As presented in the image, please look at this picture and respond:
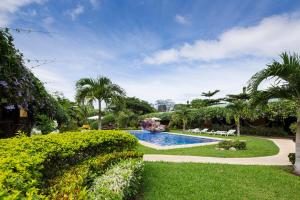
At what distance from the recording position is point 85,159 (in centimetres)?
558

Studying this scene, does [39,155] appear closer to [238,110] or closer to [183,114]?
[238,110]

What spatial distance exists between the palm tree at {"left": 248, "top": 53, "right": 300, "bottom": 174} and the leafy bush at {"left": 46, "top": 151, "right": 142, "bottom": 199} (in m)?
4.26

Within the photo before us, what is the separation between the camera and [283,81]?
7.47 m

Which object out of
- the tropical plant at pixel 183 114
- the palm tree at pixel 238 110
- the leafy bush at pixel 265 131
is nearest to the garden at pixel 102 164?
the palm tree at pixel 238 110

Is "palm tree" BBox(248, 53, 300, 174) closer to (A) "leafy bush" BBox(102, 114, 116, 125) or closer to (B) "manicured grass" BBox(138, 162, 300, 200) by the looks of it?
(B) "manicured grass" BBox(138, 162, 300, 200)

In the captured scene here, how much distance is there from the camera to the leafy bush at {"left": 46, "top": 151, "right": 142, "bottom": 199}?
300 cm

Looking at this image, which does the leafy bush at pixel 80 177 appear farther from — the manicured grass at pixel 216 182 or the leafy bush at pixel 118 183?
the manicured grass at pixel 216 182

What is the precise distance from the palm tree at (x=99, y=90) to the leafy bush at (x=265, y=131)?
49.8 ft

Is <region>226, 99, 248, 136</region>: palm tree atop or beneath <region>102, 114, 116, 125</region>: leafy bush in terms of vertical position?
atop

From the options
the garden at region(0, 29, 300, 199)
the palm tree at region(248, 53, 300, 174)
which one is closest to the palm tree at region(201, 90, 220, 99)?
the garden at region(0, 29, 300, 199)

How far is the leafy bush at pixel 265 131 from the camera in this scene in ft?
71.7

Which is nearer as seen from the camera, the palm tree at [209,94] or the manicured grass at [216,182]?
the manicured grass at [216,182]

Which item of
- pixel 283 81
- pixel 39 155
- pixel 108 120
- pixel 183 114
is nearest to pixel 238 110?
pixel 183 114

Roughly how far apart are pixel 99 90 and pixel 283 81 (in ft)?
34.4
